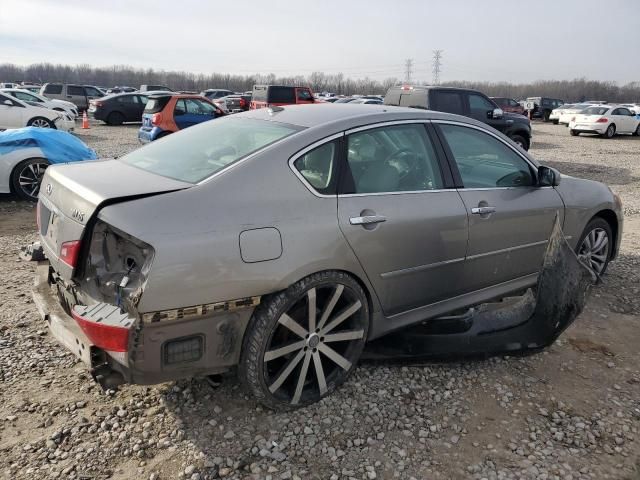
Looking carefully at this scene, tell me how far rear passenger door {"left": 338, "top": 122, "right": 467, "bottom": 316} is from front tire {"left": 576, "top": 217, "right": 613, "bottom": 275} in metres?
1.79

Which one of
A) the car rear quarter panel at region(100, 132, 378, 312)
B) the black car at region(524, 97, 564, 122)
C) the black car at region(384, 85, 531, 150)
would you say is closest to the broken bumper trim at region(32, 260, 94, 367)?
the car rear quarter panel at region(100, 132, 378, 312)

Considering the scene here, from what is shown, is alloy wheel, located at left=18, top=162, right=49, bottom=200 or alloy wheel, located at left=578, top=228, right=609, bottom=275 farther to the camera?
alloy wheel, located at left=18, top=162, right=49, bottom=200

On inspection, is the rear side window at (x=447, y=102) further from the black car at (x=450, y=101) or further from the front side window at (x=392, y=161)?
the front side window at (x=392, y=161)

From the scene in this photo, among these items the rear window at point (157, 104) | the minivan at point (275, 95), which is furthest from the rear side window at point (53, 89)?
the rear window at point (157, 104)

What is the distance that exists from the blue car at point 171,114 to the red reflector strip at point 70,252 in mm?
10223

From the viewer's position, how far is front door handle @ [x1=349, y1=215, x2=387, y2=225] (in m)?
2.84

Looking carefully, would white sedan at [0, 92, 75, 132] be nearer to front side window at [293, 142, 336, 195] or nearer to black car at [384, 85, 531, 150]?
black car at [384, 85, 531, 150]

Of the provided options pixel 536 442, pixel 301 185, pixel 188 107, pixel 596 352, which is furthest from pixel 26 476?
pixel 188 107

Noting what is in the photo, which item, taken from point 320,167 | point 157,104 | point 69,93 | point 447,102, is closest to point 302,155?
point 320,167

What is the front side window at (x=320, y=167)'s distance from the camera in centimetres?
281

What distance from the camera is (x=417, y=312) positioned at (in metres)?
3.30

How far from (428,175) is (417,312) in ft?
2.88

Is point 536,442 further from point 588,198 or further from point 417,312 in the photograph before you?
point 588,198

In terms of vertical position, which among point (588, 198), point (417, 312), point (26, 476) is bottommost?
point (26, 476)
